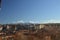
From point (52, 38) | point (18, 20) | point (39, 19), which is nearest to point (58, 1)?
point (39, 19)

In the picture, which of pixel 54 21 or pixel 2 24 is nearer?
pixel 54 21

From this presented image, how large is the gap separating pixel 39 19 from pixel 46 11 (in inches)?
5.8

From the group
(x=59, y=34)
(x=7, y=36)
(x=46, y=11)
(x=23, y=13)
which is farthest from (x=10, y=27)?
(x=59, y=34)

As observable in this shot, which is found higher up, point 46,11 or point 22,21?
point 46,11

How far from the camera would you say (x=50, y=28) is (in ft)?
5.90

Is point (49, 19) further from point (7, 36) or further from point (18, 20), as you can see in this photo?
point (7, 36)

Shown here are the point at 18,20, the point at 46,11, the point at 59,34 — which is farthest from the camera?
the point at 18,20

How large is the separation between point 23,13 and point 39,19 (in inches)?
10.2

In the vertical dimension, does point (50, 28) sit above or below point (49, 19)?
below

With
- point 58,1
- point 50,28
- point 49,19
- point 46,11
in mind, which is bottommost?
point 50,28

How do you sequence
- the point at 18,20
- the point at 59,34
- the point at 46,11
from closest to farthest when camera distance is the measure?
1. the point at 59,34
2. the point at 46,11
3. the point at 18,20

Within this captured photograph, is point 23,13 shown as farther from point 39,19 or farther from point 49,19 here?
point 49,19

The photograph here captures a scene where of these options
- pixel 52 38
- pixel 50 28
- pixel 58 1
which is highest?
pixel 58 1

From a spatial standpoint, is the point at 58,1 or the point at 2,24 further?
the point at 2,24
